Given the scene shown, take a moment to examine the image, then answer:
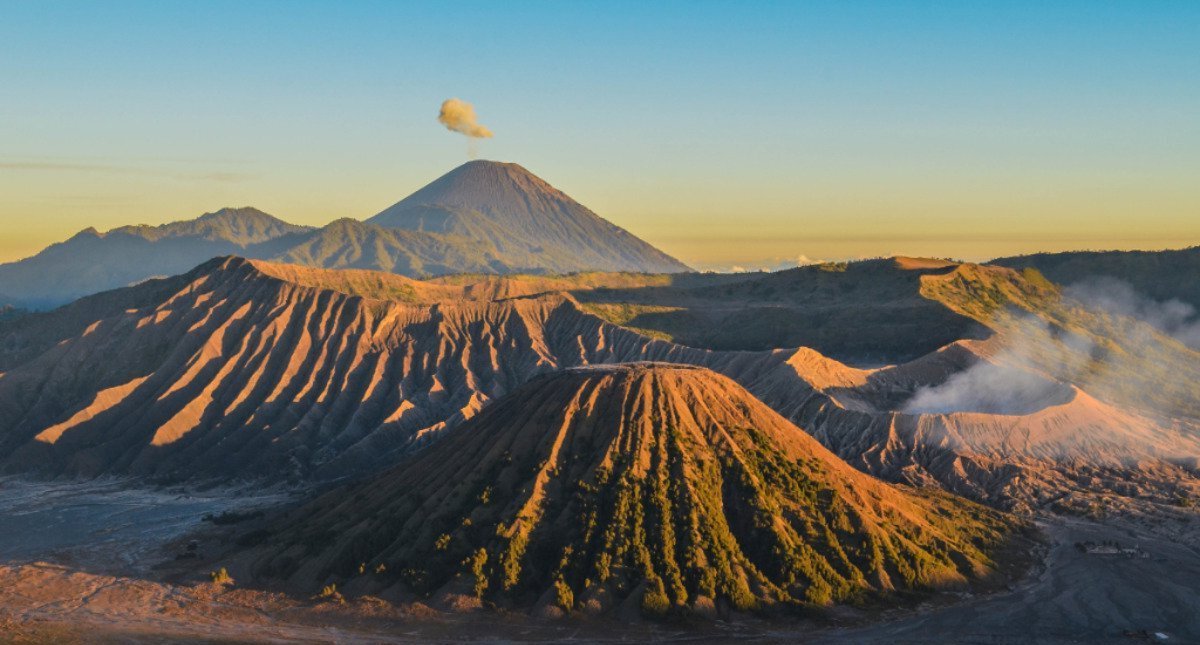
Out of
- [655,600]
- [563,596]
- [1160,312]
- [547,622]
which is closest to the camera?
[547,622]

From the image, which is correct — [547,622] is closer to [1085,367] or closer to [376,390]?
[376,390]

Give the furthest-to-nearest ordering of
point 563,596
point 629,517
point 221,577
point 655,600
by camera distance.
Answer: point 221,577 → point 629,517 → point 563,596 → point 655,600

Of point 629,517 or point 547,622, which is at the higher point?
point 629,517

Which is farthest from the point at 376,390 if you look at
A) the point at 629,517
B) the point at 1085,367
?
the point at 1085,367

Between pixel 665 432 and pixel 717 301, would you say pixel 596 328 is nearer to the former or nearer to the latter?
pixel 717 301

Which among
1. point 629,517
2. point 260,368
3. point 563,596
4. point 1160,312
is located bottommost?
point 563,596

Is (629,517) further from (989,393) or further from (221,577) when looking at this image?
(989,393)

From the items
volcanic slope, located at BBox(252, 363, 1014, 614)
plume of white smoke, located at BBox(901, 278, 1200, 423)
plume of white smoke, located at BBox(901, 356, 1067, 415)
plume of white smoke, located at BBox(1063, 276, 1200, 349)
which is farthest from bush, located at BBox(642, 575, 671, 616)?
plume of white smoke, located at BBox(1063, 276, 1200, 349)

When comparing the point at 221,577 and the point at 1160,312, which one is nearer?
the point at 221,577

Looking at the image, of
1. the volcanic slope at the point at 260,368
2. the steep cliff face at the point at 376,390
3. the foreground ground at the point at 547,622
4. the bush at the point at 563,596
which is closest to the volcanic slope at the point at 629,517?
the bush at the point at 563,596
